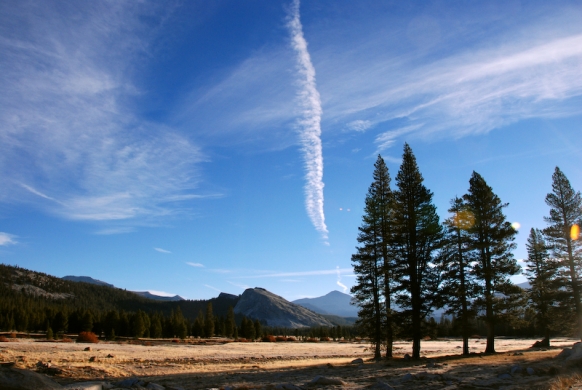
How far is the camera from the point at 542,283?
42.0m

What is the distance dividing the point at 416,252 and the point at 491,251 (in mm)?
7872

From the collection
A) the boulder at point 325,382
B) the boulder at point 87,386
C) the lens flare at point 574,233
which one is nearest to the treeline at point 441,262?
the lens flare at point 574,233

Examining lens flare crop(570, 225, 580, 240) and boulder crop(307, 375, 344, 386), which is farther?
lens flare crop(570, 225, 580, 240)

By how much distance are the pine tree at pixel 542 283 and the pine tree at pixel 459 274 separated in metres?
11.1

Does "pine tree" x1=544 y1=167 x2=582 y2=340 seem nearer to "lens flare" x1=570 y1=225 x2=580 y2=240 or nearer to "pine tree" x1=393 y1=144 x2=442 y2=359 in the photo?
"lens flare" x1=570 y1=225 x2=580 y2=240

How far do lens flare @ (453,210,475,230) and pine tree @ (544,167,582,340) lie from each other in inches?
373

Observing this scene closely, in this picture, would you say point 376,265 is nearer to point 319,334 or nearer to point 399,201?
point 399,201

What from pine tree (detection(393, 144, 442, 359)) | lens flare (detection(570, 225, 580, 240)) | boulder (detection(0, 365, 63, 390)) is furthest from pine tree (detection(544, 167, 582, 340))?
boulder (detection(0, 365, 63, 390))

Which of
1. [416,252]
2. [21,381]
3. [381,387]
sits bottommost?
[381,387]

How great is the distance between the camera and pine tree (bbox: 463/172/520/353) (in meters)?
31.9

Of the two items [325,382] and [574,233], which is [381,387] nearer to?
[325,382]

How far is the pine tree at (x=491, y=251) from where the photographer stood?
105 ft

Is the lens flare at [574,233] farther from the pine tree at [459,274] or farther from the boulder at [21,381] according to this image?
the boulder at [21,381]

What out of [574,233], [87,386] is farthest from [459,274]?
[87,386]
